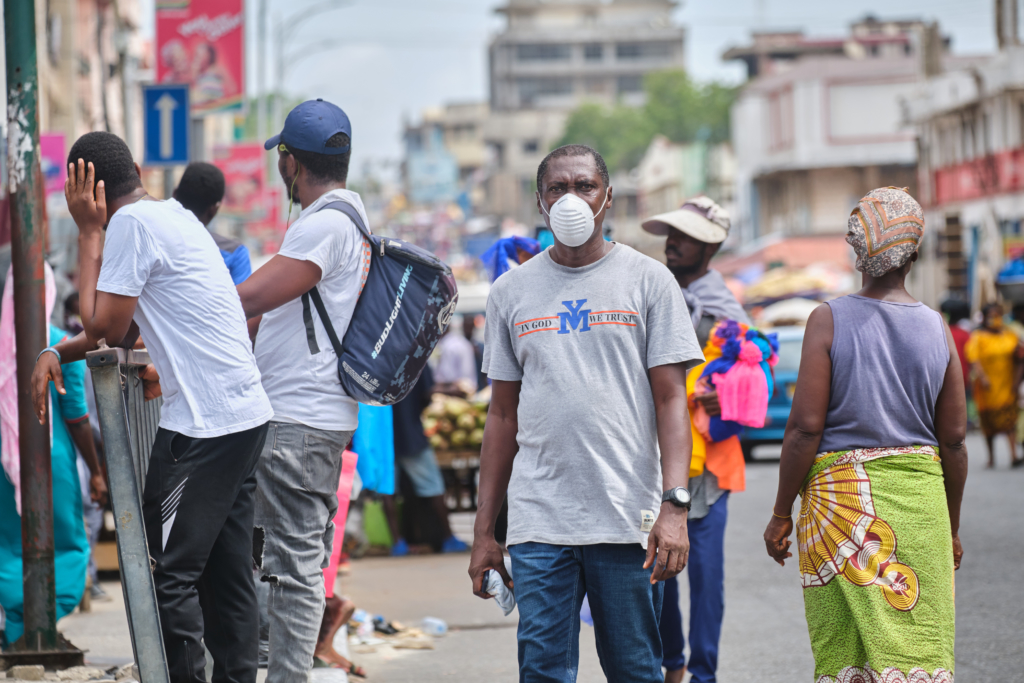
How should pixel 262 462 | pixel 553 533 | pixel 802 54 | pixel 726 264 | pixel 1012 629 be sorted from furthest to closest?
pixel 802 54
pixel 726 264
pixel 1012 629
pixel 262 462
pixel 553 533

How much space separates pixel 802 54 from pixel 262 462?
65590 millimetres

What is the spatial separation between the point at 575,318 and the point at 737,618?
4.24 meters

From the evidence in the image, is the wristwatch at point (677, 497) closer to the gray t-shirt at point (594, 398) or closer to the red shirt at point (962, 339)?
the gray t-shirt at point (594, 398)

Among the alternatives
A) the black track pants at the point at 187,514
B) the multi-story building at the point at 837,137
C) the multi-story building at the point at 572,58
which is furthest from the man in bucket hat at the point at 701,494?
the multi-story building at the point at 572,58

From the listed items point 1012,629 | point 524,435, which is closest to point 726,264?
point 1012,629

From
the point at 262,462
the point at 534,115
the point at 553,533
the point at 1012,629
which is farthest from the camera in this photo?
the point at 534,115

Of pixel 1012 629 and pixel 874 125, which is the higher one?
pixel 874 125

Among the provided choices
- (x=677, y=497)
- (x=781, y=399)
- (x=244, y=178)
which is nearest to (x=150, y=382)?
(x=677, y=497)

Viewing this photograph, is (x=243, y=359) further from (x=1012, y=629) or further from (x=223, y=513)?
(x=1012, y=629)

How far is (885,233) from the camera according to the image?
4.04 metres

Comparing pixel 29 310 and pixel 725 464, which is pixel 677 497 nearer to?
pixel 725 464

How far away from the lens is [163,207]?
13.4 feet

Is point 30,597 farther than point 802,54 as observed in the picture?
No

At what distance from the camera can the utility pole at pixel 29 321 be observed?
5.16 meters
